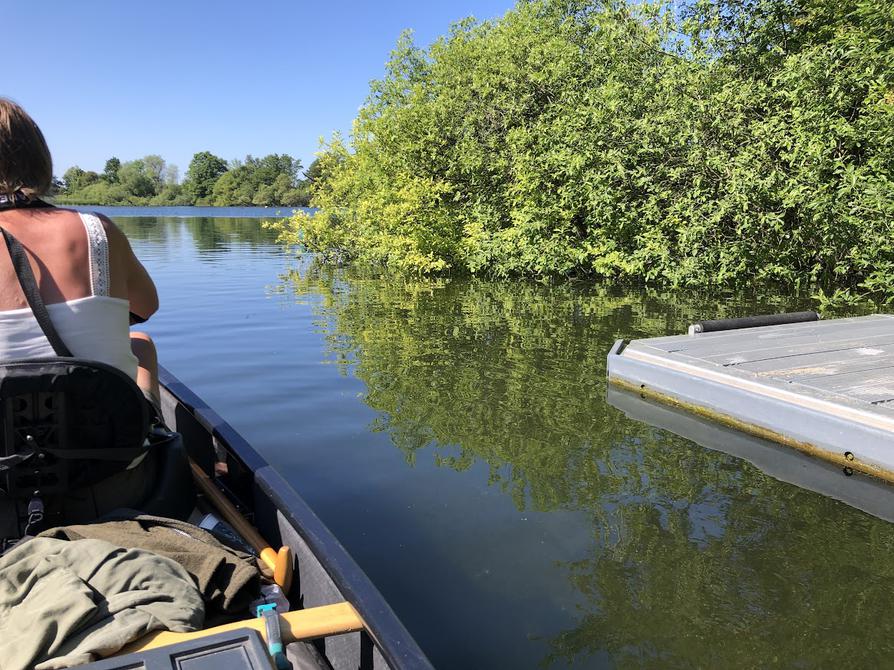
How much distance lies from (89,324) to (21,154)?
600 mm

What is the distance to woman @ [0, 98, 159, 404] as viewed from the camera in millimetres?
2219

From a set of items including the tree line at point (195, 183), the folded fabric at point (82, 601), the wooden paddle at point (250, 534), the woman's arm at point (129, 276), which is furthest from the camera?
the tree line at point (195, 183)

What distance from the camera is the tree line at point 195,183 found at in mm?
117438

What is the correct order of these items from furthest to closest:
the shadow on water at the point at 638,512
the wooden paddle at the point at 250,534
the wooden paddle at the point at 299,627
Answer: the shadow on water at the point at 638,512 < the wooden paddle at the point at 250,534 < the wooden paddle at the point at 299,627

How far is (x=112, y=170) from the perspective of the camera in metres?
135

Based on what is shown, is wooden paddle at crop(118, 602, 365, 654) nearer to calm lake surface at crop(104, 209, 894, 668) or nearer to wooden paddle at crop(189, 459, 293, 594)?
wooden paddle at crop(189, 459, 293, 594)

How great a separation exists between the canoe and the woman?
0.82 metres

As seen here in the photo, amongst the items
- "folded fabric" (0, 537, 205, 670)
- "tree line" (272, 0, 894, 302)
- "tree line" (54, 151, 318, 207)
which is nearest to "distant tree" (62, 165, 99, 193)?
"tree line" (54, 151, 318, 207)

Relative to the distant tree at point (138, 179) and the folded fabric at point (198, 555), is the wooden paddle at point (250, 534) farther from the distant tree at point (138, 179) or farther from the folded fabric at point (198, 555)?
the distant tree at point (138, 179)

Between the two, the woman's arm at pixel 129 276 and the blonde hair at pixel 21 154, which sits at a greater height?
the blonde hair at pixel 21 154

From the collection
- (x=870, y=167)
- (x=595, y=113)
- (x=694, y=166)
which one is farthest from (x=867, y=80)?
(x=595, y=113)

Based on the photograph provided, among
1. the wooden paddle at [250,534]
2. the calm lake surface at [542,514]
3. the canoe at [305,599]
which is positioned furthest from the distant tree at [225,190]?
the canoe at [305,599]

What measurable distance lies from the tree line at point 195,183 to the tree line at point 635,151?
305 ft

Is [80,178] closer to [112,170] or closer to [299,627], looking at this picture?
[112,170]
